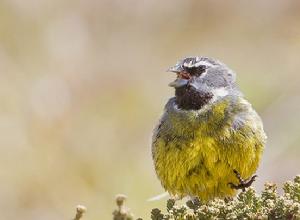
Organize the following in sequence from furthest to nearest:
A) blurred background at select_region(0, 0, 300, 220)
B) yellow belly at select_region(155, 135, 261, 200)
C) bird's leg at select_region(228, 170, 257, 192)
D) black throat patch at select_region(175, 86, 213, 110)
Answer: blurred background at select_region(0, 0, 300, 220) → black throat patch at select_region(175, 86, 213, 110) → yellow belly at select_region(155, 135, 261, 200) → bird's leg at select_region(228, 170, 257, 192)

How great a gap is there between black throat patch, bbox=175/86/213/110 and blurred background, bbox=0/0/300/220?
8.47 ft

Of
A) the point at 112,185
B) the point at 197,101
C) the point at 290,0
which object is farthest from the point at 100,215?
the point at 290,0

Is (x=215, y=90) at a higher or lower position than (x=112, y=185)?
lower

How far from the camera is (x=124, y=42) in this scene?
12242 mm

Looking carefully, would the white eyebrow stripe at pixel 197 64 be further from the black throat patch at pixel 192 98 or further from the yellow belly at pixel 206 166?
the yellow belly at pixel 206 166

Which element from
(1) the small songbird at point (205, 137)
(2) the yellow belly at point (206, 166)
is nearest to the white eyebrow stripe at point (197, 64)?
(1) the small songbird at point (205, 137)

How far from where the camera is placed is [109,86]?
1137 cm

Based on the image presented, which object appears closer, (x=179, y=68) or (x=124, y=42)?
(x=179, y=68)

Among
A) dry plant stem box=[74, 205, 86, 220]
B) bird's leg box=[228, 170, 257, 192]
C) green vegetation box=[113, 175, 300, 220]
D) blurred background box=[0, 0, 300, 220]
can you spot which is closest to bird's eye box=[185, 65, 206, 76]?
bird's leg box=[228, 170, 257, 192]

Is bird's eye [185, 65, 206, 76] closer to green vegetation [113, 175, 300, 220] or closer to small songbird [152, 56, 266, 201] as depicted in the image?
small songbird [152, 56, 266, 201]

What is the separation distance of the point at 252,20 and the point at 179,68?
6.35 m

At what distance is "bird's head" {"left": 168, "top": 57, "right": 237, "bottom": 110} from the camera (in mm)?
6652

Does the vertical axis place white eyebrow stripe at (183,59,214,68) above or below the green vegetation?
above

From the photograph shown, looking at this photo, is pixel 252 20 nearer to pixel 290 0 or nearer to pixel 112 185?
pixel 290 0
